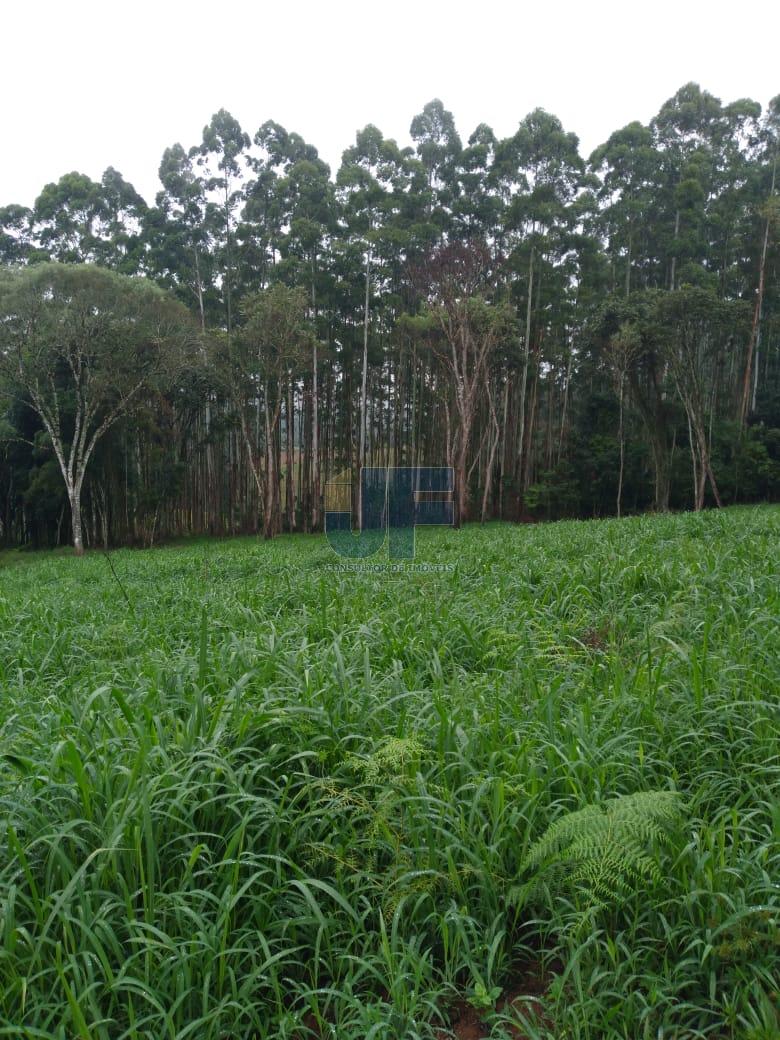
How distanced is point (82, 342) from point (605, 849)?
16.5m

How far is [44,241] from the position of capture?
76.0 ft

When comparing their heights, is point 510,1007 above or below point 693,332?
below

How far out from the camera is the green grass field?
1.35 m

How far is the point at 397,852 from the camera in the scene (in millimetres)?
1666

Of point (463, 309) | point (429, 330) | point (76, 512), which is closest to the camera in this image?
point (76, 512)

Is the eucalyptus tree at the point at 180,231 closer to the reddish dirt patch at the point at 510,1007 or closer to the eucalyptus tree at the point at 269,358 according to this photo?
the eucalyptus tree at the point at 269,358

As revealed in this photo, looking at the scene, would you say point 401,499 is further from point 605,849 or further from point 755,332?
point 605,849

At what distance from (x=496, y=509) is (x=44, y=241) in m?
19.5

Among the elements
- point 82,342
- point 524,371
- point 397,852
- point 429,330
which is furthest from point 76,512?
point 397,852

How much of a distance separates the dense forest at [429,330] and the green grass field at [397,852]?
1495 centimetres

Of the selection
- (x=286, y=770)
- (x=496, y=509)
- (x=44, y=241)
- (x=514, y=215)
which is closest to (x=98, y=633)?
(x=286, y=770)

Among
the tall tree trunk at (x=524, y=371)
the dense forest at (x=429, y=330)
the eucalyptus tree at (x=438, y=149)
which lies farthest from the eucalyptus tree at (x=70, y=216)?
the tall tree trunk at (x=524, y=371)

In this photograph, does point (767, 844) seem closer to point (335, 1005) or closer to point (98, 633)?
point (335, 1005)

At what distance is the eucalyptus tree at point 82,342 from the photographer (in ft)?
47.3
